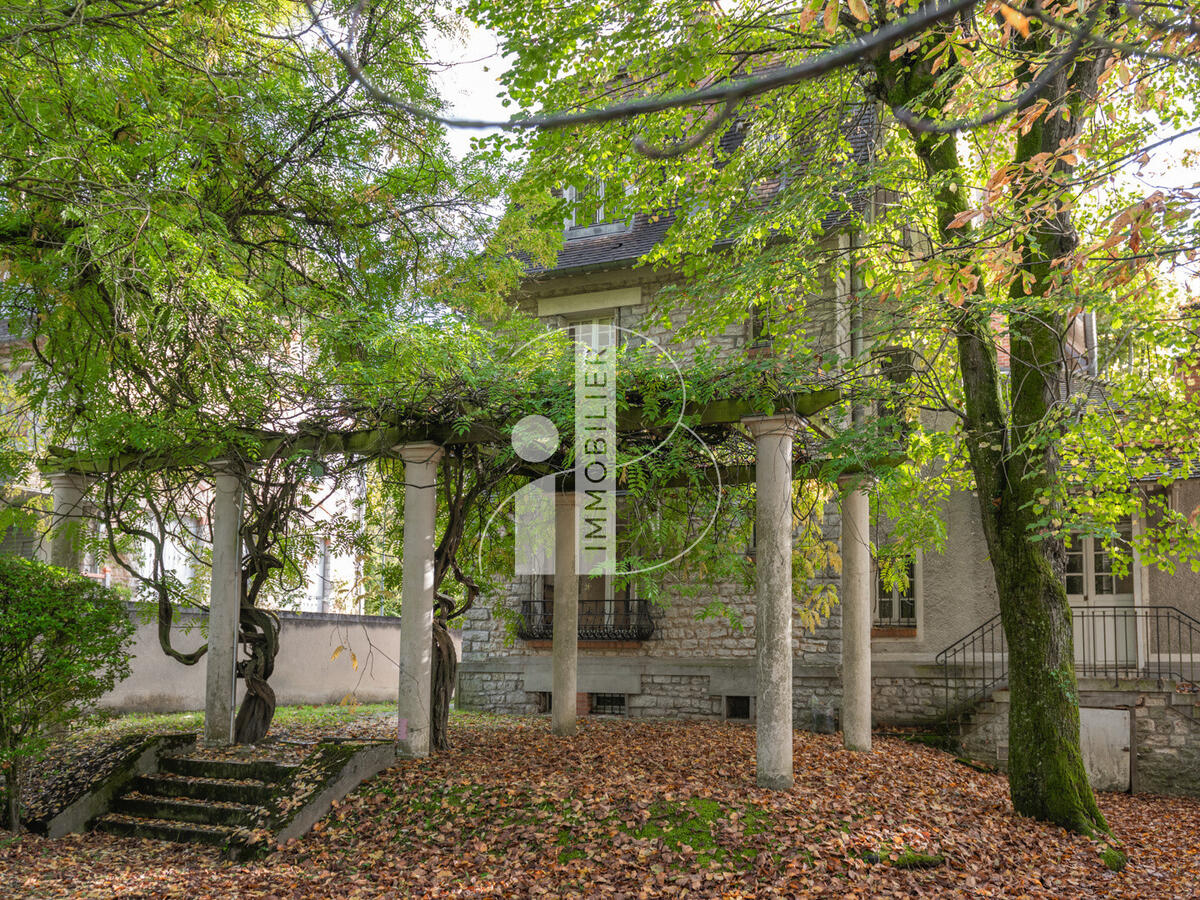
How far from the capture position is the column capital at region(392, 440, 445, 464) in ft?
28.4

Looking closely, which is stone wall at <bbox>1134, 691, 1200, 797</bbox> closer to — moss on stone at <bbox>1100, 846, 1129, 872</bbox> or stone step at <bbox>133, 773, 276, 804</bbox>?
moss on stone at <bbox>1100, 846, 1129, 872</bbox>

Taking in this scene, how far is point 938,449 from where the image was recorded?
8.82 meters

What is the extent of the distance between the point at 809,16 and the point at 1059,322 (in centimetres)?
434

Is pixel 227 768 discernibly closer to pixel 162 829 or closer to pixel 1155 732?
pixel 162 829

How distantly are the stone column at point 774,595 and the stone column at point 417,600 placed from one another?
3120 mm

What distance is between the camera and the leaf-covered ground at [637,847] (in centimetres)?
571

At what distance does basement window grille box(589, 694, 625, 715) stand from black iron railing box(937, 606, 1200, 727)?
14.5ft

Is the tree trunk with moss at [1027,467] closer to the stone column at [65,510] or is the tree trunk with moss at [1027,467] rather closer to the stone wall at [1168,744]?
the stone wall at [1168,744]

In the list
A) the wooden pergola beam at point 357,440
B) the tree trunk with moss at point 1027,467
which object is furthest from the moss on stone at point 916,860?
the wooden pergola beam at point 357,440

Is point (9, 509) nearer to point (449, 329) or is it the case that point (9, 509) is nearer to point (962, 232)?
point (449, 329)

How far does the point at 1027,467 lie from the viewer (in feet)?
24.8

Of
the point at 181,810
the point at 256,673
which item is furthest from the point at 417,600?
the point at 181,810

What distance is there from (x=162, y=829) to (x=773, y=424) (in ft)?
19.4

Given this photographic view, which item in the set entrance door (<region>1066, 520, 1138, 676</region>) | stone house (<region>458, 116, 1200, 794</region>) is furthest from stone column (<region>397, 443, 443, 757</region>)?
entrance door (<region>1066, 520, 1138, 676</region>)
